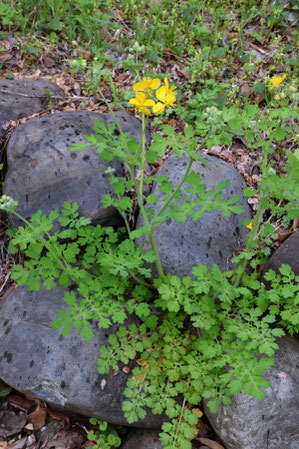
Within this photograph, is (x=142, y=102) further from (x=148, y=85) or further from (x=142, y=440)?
(x=142, y=440)

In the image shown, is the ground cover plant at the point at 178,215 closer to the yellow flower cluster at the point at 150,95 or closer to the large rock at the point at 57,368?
the yellow flower cluster at the point at 150,95

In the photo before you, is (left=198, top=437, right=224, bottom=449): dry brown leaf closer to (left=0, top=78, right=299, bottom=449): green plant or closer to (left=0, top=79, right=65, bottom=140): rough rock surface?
(left=0, top=78, right=299, bottom=449): green plant

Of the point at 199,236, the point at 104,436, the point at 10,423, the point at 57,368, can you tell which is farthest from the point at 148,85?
the point at 10,423

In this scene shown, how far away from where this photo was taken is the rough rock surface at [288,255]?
2.75m

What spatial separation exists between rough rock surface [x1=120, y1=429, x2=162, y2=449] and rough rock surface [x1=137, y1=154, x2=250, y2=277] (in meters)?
1.17

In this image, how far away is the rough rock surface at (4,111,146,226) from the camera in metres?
3.06

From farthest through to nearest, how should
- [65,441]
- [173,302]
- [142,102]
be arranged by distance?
1. [65,441]
2. [173,302]
3. [142,102]

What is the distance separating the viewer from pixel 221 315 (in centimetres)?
249

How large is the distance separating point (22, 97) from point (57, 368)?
2543 millimetres

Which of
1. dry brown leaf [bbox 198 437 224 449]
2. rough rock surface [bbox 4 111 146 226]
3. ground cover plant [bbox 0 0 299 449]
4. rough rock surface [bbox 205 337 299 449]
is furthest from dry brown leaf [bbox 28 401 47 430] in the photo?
rough rock surface [bbox 4 111 146 226]

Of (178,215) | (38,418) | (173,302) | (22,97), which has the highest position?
(178,215)

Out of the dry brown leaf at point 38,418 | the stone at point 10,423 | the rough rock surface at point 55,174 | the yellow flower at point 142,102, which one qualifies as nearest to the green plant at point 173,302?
the yellow flower at point 142,102

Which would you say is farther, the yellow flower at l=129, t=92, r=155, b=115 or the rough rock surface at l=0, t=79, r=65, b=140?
the rough rock surface at l=0, t=79, r=65, b=140

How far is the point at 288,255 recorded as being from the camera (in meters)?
2.80
